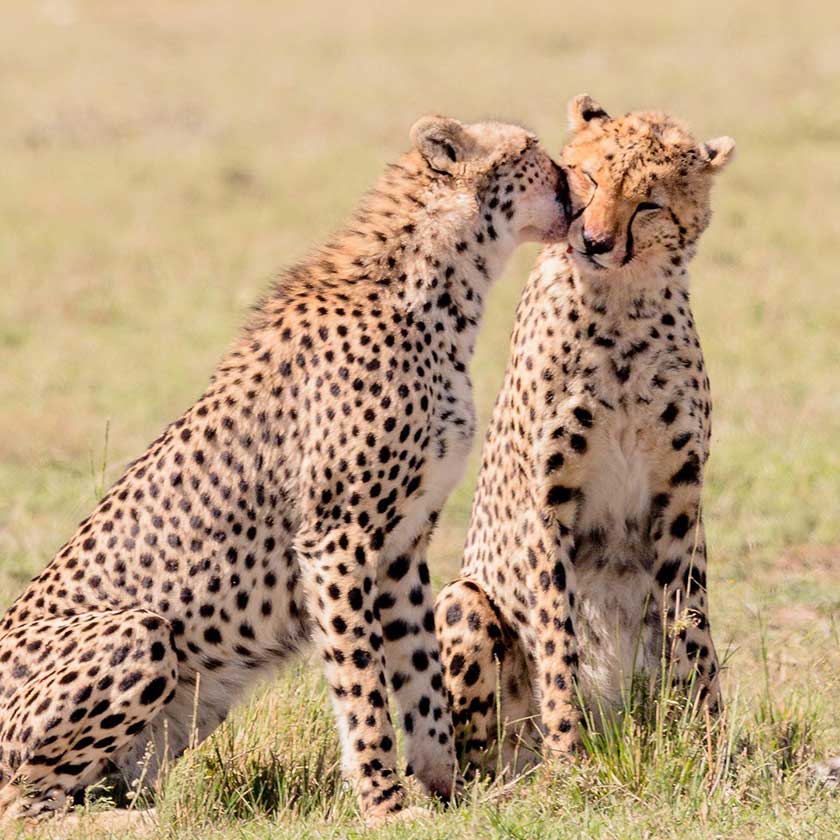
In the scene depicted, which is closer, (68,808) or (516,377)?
(68,808)

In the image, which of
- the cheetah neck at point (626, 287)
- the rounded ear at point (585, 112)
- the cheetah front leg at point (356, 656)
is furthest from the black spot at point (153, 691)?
the rounded ear at point (585, 112)

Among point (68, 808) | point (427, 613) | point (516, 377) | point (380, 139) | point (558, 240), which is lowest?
point (68, 808)

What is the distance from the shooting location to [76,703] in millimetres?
3557

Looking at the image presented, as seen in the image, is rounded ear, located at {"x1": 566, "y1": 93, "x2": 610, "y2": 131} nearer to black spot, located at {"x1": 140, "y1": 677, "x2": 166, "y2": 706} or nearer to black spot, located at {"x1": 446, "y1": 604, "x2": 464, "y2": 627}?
black spot, located at {"x1": 446, "y1": 604, "x2": 464, "y2": 627}

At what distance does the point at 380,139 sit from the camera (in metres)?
13.8

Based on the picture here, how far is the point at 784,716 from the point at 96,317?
6.28m

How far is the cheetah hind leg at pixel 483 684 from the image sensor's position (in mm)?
4027

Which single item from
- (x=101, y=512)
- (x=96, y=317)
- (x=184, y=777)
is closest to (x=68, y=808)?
(x=184, y=777)

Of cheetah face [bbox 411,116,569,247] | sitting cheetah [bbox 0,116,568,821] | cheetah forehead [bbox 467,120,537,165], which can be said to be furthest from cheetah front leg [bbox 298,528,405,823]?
cheetah forehead [bbox 467,120,537,165]

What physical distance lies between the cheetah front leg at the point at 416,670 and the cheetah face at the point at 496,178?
69cm

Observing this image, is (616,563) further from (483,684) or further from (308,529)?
(308,529)

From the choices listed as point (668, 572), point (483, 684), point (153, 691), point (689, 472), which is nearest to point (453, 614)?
point (483, 684)

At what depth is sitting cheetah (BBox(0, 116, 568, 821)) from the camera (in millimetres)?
3621

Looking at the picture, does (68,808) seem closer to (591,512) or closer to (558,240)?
(591,512)
